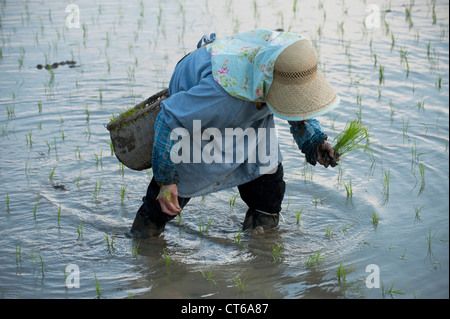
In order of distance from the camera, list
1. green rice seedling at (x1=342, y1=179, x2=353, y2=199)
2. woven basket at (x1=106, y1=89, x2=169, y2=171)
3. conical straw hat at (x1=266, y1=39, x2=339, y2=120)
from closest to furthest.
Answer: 1. conical straw hat at (x1=266, y1=39, x2=339, y2=120)
2. woven basket at (x1=106, y1=89, x2=169, y2=171)
3. green rice seedling at (x1=342, y1=179, x2=353, y2=199)

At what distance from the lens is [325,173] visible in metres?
4.13

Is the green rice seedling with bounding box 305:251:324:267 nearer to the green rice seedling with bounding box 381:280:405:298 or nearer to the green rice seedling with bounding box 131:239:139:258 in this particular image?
the green rice seedling with bounding box 381:280:405:298

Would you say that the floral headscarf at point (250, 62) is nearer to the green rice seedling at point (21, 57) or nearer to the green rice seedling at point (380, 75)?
the green rice seedling at point (380, 75)

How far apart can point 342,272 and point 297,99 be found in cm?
96

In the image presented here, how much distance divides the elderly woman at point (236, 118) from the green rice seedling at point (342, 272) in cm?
49

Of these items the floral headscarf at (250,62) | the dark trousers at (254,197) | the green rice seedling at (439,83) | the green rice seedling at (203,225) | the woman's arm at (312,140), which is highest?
the floral headscarf at (250,62)

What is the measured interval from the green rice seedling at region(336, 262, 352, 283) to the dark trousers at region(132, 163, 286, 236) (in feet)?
1.61

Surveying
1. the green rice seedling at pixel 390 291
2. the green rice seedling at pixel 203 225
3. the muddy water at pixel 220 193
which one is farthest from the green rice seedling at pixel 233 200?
the green rice seedling at pixel 390 291

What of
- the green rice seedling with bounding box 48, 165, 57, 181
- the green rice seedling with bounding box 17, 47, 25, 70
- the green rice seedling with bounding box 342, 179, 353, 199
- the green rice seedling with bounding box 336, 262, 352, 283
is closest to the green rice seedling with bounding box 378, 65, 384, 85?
the green rice seedling with bounding box 342, 179, 353, 199

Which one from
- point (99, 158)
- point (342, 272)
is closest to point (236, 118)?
point (342, 272)

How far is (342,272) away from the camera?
298cm

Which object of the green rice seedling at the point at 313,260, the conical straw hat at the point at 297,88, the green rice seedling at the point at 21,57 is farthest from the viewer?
the green rice seedling at the point at 21,57

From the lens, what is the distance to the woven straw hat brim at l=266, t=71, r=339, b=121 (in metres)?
2.46

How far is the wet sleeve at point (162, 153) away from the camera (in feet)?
8.62
